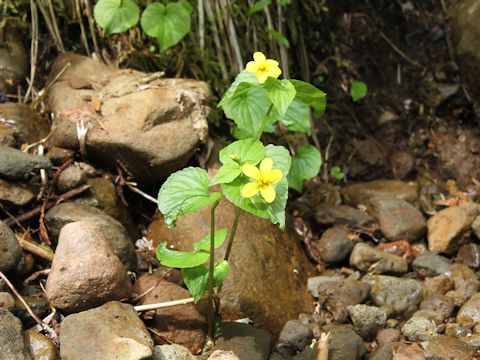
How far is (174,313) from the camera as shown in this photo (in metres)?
2.29

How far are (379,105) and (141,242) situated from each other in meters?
1.69

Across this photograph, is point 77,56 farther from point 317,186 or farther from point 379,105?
point 379,105

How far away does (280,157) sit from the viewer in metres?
2.06

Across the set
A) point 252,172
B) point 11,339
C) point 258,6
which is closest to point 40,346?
point 11,339

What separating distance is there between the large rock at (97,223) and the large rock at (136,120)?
293mm

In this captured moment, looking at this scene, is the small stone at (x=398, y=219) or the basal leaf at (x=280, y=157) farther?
the small stone at (x=398, y=219)

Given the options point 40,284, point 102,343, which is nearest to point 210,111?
point 40,284

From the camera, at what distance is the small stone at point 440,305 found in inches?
104

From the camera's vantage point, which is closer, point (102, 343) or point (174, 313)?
point (102, 343)

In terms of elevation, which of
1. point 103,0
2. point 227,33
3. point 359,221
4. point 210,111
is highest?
point 103,0

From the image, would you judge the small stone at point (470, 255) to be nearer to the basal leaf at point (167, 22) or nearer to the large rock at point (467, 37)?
the large rock at point (467, 37)

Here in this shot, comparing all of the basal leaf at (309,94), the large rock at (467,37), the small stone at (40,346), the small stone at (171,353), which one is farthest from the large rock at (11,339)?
the large rock at (467,37)

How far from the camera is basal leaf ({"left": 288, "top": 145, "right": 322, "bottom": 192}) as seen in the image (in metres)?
2.98

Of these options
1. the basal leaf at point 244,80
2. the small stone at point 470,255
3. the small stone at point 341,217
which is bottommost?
the small stone at point 470,255
